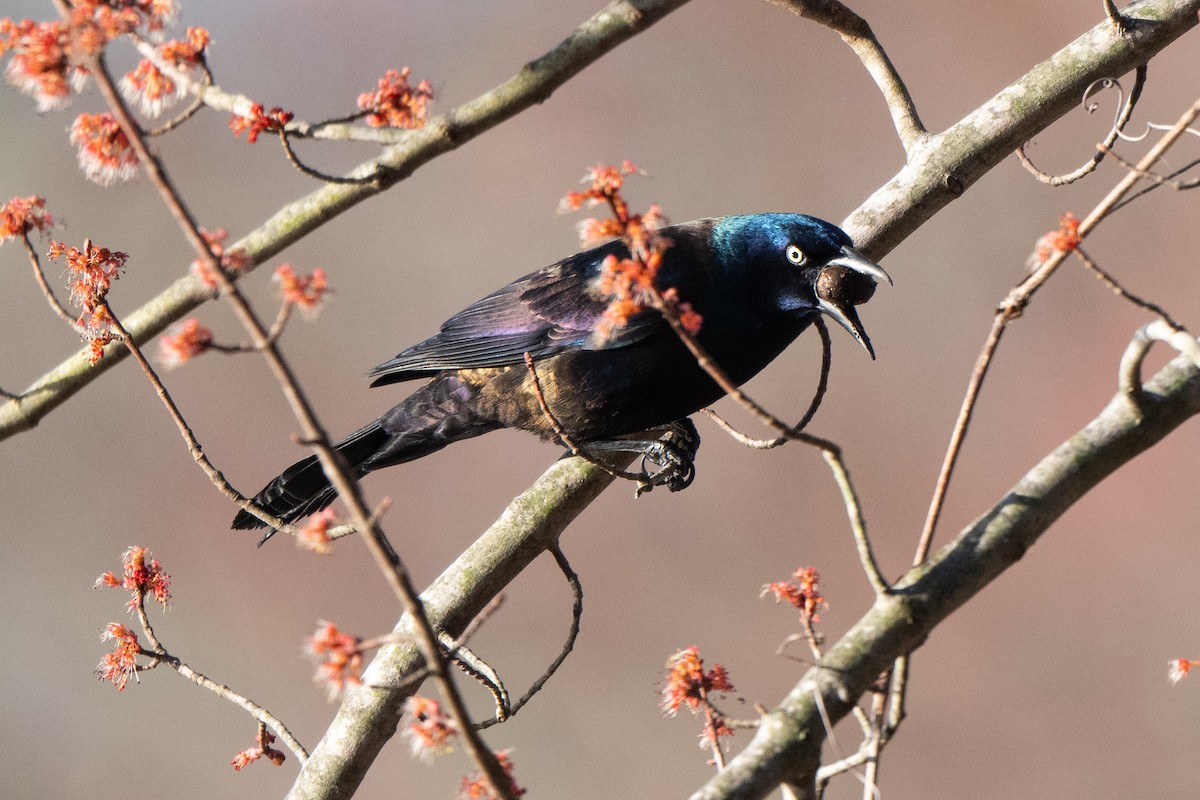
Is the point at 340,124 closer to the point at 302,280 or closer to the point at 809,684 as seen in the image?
the point at 302,280

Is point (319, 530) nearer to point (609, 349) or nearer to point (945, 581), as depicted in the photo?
point (945, 581)

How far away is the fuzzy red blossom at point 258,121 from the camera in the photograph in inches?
69.5

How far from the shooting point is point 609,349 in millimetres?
2988

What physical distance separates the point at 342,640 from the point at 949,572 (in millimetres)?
833

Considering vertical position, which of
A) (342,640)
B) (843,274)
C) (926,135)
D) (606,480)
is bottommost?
(342,640)

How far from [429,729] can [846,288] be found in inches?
72.0

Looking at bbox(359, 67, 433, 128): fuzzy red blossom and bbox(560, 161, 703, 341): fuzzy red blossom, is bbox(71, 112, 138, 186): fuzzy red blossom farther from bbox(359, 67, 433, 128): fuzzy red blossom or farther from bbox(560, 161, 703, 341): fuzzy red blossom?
bbox(560, 161, 703, 341): fuzzy red blossom

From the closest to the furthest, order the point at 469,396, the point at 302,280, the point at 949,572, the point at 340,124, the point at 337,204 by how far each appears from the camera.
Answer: the point at 302,280 → the point at 949,572 → the point at 340,124 → the point at 337,204 → the point at 469,396

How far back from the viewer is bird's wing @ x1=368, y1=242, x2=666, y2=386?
10.3 ft

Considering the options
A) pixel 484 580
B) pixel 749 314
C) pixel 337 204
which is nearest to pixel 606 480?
pixel 484 580

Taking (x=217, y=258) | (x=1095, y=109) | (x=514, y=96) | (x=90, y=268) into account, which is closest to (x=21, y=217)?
(x=90, y=268)

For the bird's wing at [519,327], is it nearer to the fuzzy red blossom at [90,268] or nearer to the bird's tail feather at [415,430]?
the bird's tail feather at [415,430]

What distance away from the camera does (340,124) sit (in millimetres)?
1890

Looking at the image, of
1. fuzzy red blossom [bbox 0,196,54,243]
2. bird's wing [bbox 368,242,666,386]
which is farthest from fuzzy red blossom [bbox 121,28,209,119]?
bird's wing [bbox 368,242,666,386]
